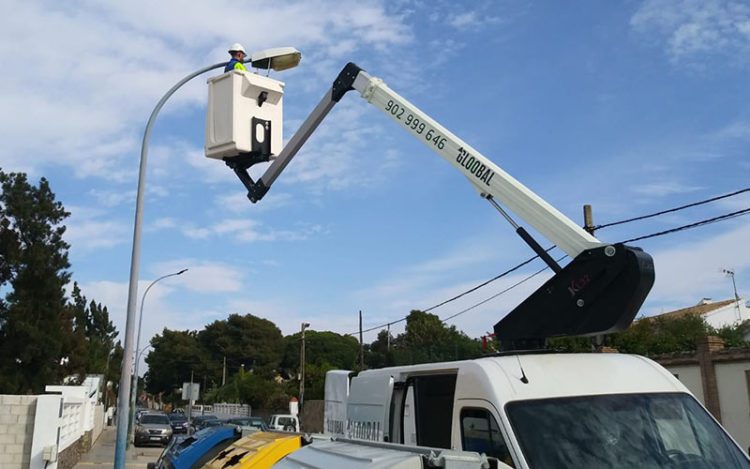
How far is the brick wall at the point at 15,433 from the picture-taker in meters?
13.2

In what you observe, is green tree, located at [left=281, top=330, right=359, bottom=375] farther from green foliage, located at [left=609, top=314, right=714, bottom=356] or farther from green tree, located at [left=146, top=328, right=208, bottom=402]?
green foliage, located at [left=609, top=314, right=714, bottom=356]

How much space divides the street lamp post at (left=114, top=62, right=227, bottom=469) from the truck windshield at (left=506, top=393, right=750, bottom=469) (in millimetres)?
8453

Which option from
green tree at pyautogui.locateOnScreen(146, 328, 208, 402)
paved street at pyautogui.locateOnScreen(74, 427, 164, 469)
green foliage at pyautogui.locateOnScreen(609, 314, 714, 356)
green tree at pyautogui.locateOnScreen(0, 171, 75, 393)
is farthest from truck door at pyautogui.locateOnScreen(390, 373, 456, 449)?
green tree at pyautogui.locateOnScreen(146, 328, 208, 402)

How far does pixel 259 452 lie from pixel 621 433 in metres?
2.65

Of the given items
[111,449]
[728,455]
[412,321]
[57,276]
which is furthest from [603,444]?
[412,321]

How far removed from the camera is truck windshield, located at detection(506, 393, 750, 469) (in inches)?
163

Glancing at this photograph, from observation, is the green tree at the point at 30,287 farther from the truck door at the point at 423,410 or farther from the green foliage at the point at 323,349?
the green foliage at the point at 323,349

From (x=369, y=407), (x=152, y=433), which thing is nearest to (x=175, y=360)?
(x=152, y=433)

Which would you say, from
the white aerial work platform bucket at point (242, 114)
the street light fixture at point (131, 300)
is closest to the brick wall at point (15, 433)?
the street light fixture at point (131, 300)

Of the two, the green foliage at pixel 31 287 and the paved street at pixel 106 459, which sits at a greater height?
the green foliage at pixel 31 287

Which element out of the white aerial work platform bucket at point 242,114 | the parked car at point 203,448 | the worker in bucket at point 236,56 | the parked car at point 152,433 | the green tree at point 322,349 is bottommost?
the parked car at point 152,433

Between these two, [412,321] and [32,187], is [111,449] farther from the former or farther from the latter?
[412,321]

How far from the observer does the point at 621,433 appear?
4.35 meters

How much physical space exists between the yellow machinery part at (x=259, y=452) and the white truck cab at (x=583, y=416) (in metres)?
1.29
